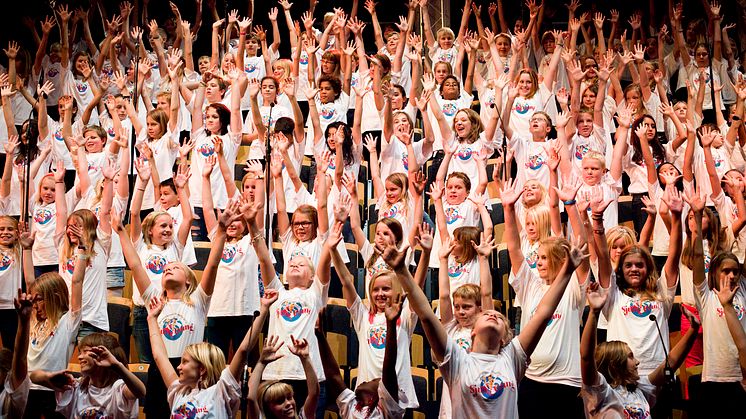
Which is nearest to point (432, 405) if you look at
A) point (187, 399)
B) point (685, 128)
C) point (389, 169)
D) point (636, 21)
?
point (187, 399)

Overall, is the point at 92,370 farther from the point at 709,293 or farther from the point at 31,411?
the point at 709,293

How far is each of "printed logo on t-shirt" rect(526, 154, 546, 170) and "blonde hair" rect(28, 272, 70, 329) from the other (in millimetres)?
3590

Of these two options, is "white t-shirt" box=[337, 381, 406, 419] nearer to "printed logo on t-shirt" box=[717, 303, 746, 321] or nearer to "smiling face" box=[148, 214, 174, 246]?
"smiling face" box=[148, 214, 174, 246]

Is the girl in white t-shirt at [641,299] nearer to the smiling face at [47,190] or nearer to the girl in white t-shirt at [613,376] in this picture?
the girl in white t-shirt at [613,376]

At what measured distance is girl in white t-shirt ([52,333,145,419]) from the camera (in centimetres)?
456

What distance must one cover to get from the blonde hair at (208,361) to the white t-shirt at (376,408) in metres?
0.59

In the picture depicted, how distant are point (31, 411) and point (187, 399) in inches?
50.7

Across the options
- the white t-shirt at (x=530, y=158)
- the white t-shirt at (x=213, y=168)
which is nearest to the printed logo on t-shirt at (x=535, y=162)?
the white t-shirt at (x=530, y=158)

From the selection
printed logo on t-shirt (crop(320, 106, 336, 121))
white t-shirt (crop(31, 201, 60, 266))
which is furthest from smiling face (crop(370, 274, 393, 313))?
printed logo on t-shirt (crop(320, 106, 336, 121))

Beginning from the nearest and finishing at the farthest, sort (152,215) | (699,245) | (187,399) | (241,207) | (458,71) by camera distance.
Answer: (187,399) < (241,207) < (699,245) < (152,215) < (458,71)

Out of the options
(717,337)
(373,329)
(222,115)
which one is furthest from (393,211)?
(717,337)

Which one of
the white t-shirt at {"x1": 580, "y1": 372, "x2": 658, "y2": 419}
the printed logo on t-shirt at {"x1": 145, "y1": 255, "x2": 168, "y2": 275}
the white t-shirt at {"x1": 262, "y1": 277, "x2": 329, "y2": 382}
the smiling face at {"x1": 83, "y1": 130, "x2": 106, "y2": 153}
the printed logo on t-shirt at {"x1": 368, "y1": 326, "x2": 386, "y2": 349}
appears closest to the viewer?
the white t-shirt at {"x1": 580, "y1": 372, "x2": 658, "y2": 419}

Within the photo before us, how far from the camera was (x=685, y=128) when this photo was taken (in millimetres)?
7348

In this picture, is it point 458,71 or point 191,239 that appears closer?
point 191,239
